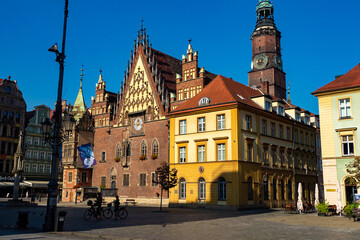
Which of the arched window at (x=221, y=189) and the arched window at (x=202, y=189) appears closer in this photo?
the arched window at (x=221, y=189)

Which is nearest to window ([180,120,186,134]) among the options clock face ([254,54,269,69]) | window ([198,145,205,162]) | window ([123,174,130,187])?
window ([198,145,205,162])

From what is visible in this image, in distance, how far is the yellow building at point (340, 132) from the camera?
32062mm

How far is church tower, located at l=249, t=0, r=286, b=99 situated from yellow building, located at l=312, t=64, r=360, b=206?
36395 millimetres

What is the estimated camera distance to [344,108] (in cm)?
3322

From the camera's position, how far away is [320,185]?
185ft

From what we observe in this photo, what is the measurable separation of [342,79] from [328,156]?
7.33m

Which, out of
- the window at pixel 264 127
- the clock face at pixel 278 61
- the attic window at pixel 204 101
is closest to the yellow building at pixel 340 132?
the window at pixel 264 127

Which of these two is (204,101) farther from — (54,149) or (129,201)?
(54,149)

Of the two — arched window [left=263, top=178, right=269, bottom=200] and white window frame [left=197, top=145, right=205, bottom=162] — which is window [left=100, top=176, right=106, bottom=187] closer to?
white window frame [left=197, top=145, right=205, bottom=162]

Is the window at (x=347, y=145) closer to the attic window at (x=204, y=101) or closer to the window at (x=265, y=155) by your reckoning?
the window at (x=265, y=155)

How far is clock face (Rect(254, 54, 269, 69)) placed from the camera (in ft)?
236

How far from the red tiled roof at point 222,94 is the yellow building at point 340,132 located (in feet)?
31.0

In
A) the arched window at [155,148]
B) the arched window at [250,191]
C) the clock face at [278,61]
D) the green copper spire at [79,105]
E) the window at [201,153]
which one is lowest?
the arched window at [250,191]

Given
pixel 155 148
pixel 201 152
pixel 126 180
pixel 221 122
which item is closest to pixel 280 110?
pixel 221 122
